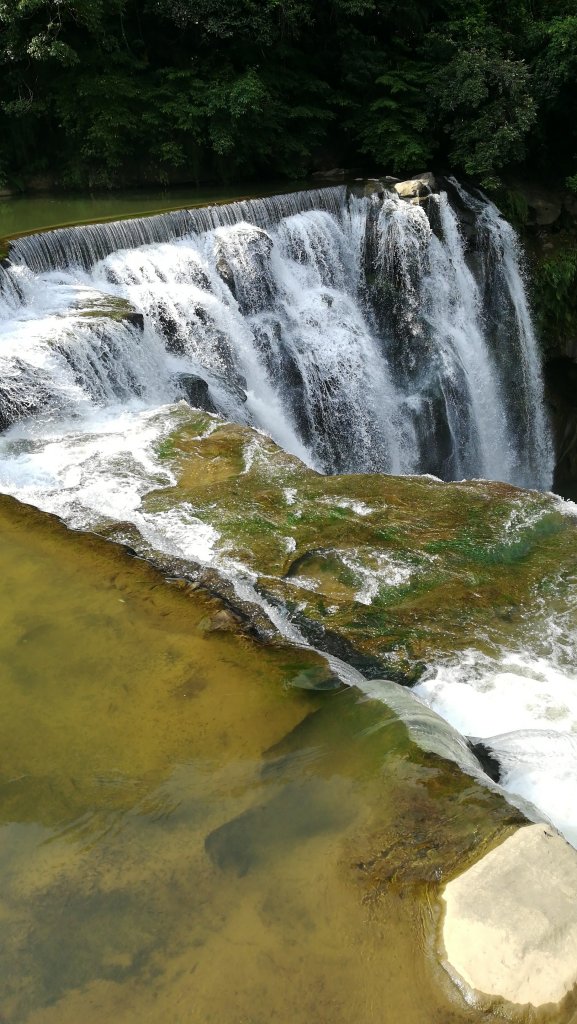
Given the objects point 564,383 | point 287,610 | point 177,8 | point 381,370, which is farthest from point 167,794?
point 177,8

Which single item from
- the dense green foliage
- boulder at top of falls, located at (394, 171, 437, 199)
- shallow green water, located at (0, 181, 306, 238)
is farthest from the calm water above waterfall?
the dense green foliage

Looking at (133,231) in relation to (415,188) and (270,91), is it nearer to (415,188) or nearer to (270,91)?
(415,188)

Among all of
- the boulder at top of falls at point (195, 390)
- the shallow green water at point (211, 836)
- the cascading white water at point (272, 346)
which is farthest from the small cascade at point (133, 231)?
the shallow green water at point (211, 836)

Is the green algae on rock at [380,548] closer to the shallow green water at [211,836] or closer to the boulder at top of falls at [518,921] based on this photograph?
the shallow green water at [211,836]

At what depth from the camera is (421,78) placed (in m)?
13.5

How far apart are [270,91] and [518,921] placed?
1419 cm

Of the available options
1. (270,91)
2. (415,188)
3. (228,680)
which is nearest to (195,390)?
(228,680)

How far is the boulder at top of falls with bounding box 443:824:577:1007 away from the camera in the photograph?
2.08 m

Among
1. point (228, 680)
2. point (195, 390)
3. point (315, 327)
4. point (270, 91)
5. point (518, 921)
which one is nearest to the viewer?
point (518, 921)

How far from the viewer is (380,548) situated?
15.7ft

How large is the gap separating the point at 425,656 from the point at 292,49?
529 inches

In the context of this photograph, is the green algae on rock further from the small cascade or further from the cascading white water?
the small cascade

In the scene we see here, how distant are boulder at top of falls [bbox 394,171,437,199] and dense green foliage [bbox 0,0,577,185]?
1.43 m

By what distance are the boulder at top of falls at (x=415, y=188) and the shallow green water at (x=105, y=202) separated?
201 centimetres
